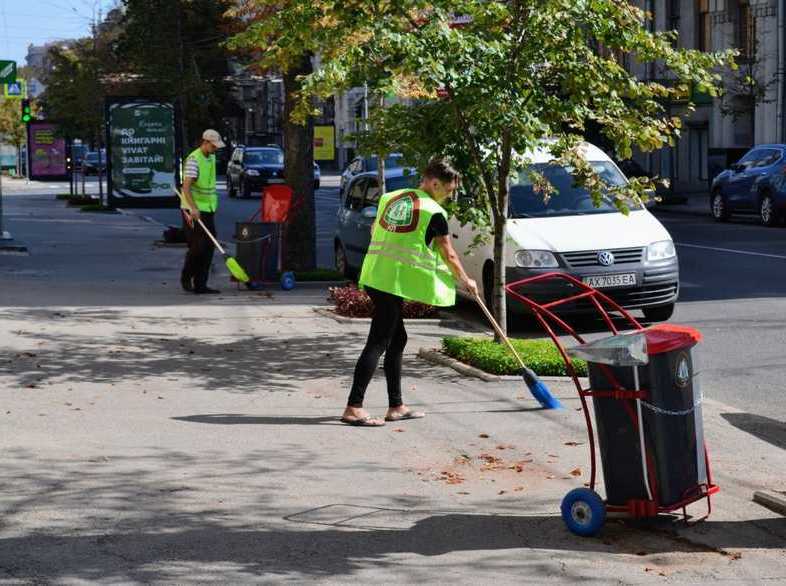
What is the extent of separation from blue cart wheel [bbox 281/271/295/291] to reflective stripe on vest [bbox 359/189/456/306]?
A: 29.1ft

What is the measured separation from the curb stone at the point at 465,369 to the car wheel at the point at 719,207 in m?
21.3

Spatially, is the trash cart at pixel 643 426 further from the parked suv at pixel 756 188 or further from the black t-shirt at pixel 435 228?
the parked suv at pixel 756 188

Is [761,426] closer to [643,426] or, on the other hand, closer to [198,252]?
[643,426]

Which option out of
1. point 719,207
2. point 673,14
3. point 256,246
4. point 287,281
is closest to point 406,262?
point 287,281

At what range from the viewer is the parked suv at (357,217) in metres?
18.4

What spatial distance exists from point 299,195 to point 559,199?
14.8 feet

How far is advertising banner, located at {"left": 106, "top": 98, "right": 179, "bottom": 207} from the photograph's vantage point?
2906cm

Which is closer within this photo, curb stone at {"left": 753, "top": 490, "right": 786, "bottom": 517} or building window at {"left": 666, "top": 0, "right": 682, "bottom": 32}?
curb stone at {"left": 753, "top": 490, "right": 786, "bottom": 517}

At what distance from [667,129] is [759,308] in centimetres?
456

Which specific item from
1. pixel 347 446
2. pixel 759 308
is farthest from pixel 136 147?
pixel 347 446

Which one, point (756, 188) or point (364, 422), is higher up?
point (756, 188)

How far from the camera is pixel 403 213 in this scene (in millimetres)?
9234

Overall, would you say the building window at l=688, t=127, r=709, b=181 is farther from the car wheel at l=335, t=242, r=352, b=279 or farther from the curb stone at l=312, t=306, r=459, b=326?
the curb stone at l=312, t=306, r=459, b=326

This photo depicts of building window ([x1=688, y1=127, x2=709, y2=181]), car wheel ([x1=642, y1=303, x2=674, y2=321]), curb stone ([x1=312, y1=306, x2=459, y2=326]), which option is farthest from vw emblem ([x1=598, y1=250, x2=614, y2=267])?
building window ([x1=688, y1=127, x2=709, y2=181])
